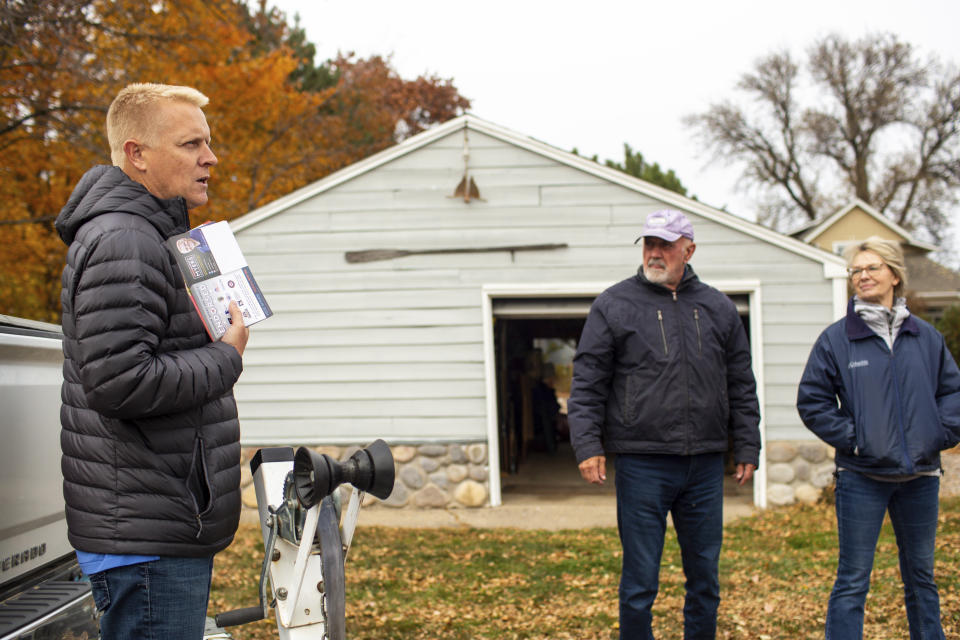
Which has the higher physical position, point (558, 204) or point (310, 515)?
point (558, 204)

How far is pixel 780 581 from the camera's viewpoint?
5934mm

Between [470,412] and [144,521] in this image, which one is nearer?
[144,521]

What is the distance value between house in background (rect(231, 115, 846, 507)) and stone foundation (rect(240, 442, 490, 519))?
1 centimetres

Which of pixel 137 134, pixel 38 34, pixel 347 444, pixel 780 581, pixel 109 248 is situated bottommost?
pixel 780 581

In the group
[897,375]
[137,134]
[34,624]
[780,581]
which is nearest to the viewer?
[137,134]

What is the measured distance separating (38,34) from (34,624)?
26.7 feet

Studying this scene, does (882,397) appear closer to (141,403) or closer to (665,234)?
(665,234)

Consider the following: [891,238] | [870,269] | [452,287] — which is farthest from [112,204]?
[891,238]

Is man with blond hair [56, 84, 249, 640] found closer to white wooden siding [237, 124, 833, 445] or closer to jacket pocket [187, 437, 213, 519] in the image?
jacket pocket [187, 437, 213, 519]

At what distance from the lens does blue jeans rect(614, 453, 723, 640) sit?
3.73 m

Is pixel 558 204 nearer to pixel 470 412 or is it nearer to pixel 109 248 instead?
pixel 470 412

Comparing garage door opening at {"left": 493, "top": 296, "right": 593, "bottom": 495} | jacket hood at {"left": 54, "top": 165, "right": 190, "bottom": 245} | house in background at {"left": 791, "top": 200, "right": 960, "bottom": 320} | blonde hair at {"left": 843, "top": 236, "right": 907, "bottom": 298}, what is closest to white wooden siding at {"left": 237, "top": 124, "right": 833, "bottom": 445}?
garage door opening at {"left": 493, "top": 296, "right": 593, "bottom": 495}

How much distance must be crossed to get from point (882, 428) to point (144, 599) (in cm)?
294

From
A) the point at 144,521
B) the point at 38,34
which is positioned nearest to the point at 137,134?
the point at 144,521
